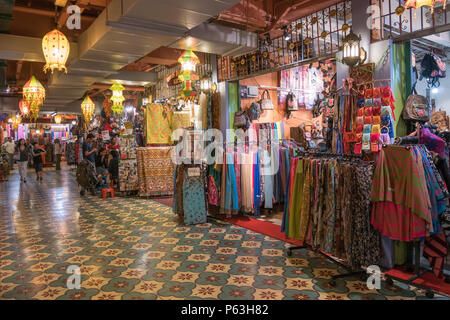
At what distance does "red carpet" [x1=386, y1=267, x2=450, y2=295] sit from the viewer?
3.07 m

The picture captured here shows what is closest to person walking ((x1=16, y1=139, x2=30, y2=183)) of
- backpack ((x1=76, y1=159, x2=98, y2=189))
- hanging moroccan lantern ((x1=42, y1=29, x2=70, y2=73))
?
backpack ((x1=76, y1=159, x2=98, y2=189))

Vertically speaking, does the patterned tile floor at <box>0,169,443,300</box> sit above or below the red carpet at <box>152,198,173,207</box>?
below

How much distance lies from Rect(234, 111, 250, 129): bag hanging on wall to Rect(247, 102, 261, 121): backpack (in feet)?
1.08

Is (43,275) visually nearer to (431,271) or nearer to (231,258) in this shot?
(231,258)

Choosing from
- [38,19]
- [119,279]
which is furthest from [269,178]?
[38,19]

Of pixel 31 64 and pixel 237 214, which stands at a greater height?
pixel 31 64

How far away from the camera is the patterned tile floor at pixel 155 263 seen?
10.2 ft

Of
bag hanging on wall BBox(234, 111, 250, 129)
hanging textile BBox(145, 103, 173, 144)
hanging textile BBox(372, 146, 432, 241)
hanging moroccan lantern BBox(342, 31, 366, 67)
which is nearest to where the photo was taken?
hanging textile BBox(372, 146, 432, 241)

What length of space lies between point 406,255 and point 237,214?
120 inches

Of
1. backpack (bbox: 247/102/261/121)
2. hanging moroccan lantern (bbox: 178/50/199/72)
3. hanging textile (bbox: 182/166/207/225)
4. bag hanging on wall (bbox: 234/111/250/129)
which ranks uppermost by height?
hanging moroccan lantern (bbox: 178/50/199/72)

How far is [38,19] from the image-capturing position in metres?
6.66

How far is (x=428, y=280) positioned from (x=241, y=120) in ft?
15.4

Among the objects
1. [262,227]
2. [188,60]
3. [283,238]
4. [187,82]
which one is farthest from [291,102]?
[283,238]

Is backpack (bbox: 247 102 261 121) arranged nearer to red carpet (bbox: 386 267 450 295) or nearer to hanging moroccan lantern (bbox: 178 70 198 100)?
hanging moroccan lantern (bbox: 178 70 198 100)
